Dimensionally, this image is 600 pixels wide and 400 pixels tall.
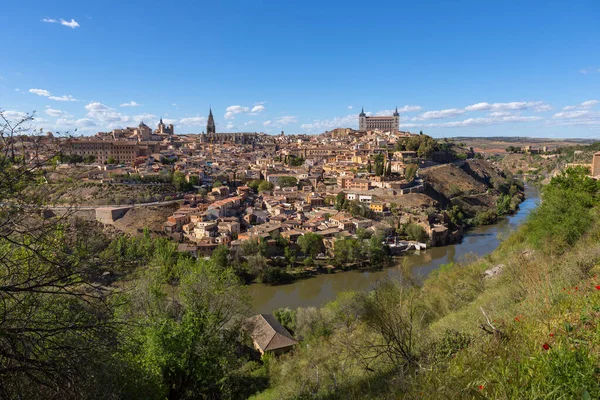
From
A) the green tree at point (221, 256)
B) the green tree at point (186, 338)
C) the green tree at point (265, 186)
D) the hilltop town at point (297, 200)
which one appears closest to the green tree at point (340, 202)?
the hilltop town at point (297, 200)

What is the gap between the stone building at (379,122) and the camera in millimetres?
75938

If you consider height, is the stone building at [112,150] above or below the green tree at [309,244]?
above

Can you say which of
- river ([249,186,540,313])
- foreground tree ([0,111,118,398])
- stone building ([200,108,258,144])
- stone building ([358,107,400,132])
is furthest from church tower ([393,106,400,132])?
foreground tree ([0,111,118,398])

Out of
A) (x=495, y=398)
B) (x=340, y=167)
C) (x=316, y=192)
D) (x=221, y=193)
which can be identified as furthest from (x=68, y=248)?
(x=340, y=167)

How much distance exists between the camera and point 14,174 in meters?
2.00

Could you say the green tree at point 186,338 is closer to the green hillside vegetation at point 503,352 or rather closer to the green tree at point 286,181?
the green hillside vegetation at point 503,352

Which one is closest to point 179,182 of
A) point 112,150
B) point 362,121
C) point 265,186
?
point 265,186

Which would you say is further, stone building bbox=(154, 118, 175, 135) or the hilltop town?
stone building bbox=(154, 118, 175, 135)

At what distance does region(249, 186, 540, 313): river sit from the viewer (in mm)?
15131

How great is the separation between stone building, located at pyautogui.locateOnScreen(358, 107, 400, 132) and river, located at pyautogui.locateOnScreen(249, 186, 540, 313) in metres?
54.9

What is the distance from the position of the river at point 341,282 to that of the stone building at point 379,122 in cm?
5493

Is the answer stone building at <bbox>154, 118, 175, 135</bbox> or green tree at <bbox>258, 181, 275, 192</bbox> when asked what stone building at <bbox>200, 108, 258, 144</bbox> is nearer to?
stone building at <bbox>154, 118, 175, 135</bbox>

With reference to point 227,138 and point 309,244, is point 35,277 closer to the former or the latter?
point 309,244

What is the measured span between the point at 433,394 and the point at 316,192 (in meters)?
29.3
